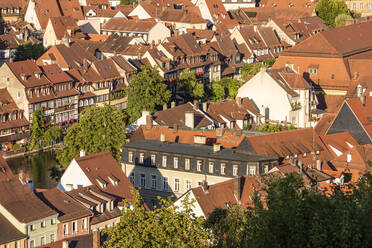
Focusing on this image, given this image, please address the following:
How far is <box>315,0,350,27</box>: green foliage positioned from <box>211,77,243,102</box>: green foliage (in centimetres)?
4408

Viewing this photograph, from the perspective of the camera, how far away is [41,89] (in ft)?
312

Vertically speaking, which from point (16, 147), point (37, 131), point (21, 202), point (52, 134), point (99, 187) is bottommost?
point (16, 147)

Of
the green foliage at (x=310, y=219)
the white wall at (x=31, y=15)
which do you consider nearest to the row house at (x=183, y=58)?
the white wall at (x=31, y=15)

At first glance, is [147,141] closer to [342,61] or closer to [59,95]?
[59,95]

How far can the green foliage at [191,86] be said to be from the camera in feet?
344

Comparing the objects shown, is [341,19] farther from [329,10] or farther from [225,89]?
[225,89]

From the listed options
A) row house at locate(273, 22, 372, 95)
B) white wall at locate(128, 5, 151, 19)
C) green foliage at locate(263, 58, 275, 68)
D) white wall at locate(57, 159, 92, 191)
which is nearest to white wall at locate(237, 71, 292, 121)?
row house at locate(273, 22, 372, 95)

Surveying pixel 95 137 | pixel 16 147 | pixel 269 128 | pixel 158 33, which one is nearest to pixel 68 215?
pixel 95 137

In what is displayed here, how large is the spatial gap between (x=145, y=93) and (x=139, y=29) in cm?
3647

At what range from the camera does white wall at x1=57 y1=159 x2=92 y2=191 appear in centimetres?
6084

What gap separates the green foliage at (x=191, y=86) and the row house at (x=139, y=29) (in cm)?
2122

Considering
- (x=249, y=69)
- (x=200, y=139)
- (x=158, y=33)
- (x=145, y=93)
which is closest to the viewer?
(x=200, y=139)

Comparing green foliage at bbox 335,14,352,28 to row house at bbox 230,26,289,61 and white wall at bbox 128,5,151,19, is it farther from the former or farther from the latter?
white wall at bbox 128,5,151,19

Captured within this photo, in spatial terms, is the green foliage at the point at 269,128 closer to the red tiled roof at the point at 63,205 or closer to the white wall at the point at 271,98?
the white wall at the point at 271,98
